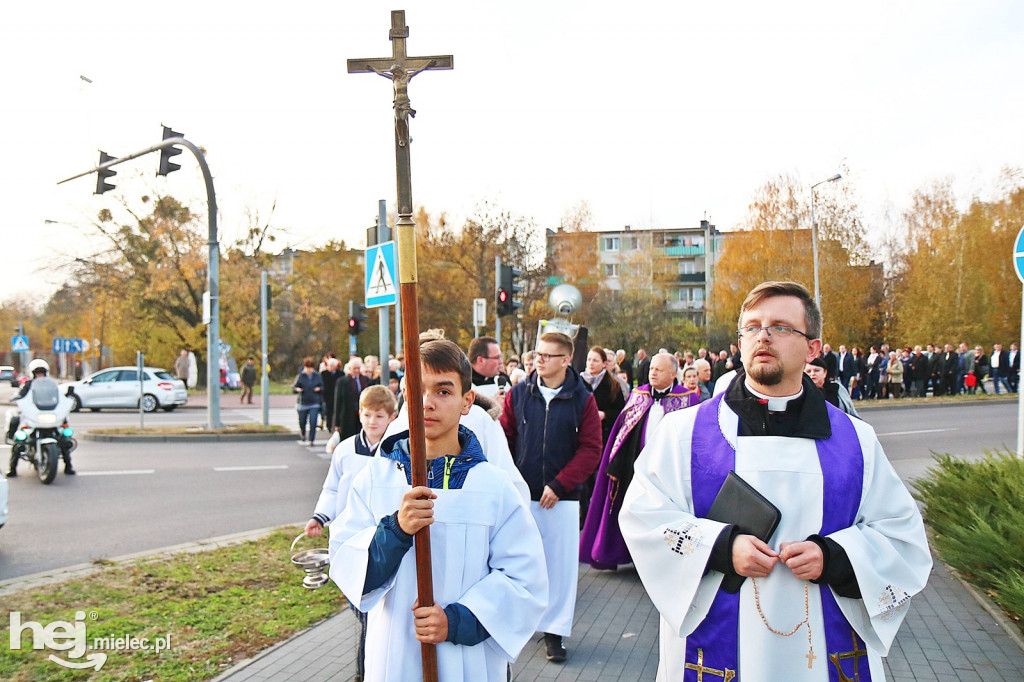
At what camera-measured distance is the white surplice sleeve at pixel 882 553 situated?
8.07 feet

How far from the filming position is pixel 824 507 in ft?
8.30

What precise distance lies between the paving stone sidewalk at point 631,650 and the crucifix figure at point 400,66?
3.36m

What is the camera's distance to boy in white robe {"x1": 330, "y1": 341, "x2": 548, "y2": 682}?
2523 millimetres

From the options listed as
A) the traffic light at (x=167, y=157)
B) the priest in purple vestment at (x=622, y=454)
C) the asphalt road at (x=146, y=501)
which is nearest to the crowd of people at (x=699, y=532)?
the priest in purple vestment at (x=622, y=454)

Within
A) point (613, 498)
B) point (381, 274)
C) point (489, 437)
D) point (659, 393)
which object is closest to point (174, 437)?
point (381, 274)

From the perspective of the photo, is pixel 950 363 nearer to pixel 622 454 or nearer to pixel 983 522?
pixel 983 522

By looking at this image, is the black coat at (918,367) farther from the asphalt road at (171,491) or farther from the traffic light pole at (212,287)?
the traffic light pole at (212,287)

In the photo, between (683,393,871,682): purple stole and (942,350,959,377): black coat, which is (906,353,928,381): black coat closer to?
(942,350,959,377): black coat

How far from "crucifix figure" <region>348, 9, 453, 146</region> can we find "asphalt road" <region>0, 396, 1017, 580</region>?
656 cm

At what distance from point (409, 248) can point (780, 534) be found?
137 centimetres

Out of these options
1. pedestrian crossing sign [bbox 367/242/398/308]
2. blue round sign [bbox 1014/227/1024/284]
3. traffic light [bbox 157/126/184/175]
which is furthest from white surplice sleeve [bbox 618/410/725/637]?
traffic light [bbox 157/126/184/175]

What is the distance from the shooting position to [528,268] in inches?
1612

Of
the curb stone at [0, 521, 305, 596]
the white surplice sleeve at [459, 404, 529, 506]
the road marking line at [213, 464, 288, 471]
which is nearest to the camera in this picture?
the white surplice sleeve at [459, 404, 529, 506]

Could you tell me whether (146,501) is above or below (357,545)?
below
